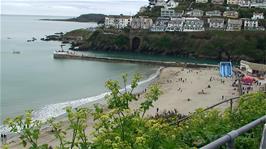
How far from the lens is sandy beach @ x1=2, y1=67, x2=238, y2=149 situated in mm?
27612

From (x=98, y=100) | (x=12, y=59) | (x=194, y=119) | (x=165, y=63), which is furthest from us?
(x=12, y=59)

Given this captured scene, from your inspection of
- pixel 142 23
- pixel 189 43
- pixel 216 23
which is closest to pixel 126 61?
pixel 189 43

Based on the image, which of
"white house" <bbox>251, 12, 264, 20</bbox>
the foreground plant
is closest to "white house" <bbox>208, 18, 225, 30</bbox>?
"white house" <bbox>251, 12, 264, 20</bbox>

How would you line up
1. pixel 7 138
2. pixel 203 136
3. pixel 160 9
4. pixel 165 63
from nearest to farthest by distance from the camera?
pixel 203 136 < pixel 7 138 < pixel 165 63 < pixel 160 9

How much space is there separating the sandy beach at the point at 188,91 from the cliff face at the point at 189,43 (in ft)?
65.5

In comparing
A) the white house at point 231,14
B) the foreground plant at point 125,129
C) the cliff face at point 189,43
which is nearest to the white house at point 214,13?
the white house at point 231,14

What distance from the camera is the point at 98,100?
33.5m

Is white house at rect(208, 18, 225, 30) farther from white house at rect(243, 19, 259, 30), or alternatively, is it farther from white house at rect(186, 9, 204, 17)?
white house at rect(186, 9, 204, 17)

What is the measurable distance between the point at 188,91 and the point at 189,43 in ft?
124

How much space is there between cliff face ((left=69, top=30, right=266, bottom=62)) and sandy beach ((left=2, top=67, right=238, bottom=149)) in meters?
20.0

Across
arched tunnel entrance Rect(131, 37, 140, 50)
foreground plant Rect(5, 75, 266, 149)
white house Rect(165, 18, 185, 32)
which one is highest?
foreground plant Rect(5, 75, 266, 149)

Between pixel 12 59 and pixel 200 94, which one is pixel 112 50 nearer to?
pixel 12 59

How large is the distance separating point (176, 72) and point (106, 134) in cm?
4444

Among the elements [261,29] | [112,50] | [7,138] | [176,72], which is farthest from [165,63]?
[7,138]
